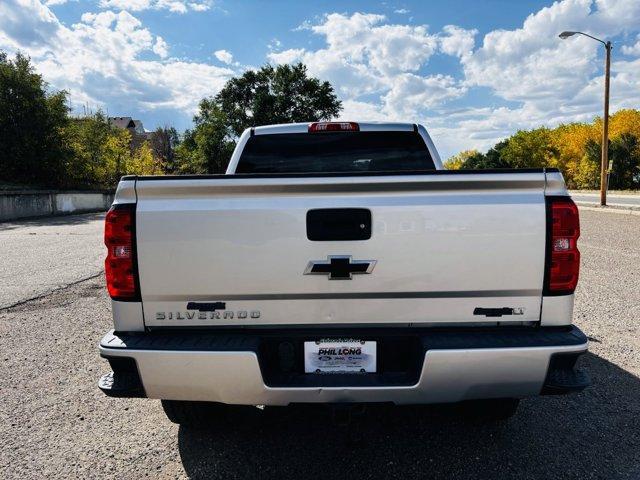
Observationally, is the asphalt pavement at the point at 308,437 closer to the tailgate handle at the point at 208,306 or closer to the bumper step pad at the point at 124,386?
the bumper step pad at the point at 124,386

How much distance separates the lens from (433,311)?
2.33m

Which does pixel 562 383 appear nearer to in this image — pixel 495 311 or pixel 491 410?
pixel 495 311

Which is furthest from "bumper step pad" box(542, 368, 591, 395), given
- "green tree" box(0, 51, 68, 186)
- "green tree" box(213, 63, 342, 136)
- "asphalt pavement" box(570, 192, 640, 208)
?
"green tree" box(213, 63, 342, 136)

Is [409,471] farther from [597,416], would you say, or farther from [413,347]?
[597,416]

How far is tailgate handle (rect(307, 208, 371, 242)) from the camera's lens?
2.27m

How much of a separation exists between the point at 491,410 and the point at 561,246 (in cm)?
128

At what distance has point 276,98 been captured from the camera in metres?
53.5

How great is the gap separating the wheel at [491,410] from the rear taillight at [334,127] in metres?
2.22

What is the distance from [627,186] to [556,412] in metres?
70.0

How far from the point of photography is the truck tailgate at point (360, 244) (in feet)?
7.39

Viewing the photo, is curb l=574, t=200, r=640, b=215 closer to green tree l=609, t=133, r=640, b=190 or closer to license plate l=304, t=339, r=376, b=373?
license plate l=304, t=339, r=376, b=373

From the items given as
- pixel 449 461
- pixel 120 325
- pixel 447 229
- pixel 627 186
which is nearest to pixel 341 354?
pixel 447 229

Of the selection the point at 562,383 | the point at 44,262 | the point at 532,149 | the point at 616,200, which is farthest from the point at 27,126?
the point at 532,149

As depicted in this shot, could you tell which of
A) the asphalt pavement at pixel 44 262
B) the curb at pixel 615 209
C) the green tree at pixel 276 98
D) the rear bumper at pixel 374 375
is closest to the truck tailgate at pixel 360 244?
the rear bumper at pixel 374 375
